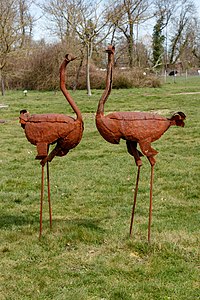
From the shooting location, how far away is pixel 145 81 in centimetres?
3347

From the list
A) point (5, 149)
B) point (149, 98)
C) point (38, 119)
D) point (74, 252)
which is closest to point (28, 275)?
point (74, 252)

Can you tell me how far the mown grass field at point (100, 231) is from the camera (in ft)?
13.4

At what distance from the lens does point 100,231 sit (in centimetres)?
532

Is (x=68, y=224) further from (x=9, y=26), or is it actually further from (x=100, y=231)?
(x=9, y=26)

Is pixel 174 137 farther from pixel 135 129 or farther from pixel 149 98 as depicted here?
pixel 149 98

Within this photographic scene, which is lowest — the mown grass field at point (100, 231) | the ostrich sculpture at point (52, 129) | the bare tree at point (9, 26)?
the mown grass field at point (100, 231)

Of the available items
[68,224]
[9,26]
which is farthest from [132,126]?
[9,26]

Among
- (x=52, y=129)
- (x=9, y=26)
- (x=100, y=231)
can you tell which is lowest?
(x=100, y=231)

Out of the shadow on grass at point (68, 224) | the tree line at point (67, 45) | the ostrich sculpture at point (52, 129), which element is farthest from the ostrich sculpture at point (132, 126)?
the tree line at point (67, 45)

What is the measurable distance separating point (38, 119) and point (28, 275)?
1.75m

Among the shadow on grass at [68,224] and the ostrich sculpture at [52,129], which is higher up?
the ostrich sculpture at [52,129]

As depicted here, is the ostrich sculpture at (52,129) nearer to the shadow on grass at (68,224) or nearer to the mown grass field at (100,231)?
the shadow on grass at (68,224)

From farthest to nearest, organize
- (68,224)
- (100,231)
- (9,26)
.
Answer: (9,26), (68,224), (100,231)

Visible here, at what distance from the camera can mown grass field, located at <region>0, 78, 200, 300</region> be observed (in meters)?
4.10
